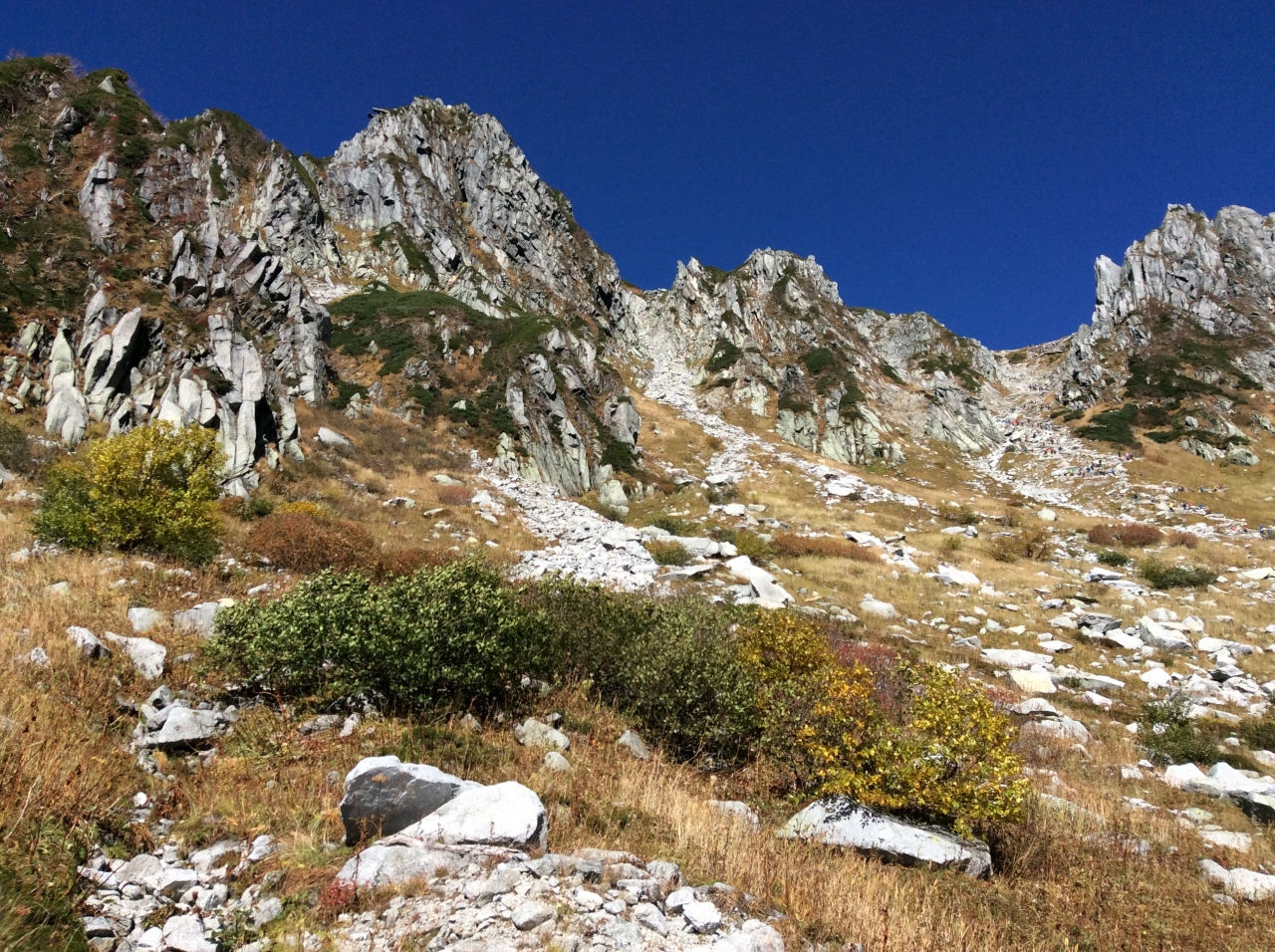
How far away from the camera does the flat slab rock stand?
18.9ft

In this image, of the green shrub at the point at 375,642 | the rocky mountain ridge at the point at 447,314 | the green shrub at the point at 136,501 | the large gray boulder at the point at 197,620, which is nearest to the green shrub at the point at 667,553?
the rocky mountain ridge at the point at 447,314

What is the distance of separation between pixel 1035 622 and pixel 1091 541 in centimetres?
1888

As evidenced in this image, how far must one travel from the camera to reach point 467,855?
423 centimetres

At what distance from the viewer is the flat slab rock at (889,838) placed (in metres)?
5.76

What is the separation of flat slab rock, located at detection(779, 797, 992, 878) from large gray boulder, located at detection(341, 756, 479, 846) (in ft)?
11.5

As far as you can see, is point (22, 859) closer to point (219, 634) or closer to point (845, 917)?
point (219, 634)

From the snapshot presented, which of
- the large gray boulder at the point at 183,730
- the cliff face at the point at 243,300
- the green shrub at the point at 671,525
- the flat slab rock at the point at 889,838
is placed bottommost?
the large gray boulder at the point at 183,730

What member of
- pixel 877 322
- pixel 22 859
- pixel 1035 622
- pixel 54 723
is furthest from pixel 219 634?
pixel 877 322

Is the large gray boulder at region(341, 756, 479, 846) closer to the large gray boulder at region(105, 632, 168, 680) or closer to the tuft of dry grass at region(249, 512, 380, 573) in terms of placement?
the large gray boulder at region(105, 632, 168, 680)

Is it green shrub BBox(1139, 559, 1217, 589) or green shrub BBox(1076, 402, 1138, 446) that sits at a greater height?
green shrub BBox(1076, 402, 1138, 446)

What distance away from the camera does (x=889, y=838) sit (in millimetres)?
5883

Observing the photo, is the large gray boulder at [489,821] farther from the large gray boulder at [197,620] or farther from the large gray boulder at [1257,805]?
the large gray boulder at [1257,805]

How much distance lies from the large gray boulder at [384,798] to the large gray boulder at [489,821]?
6.5 inches

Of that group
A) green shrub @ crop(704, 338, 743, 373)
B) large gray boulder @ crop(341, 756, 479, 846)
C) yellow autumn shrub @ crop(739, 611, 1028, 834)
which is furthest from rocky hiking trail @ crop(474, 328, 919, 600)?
green shrub @ crop(704, 338, 743, 373)
